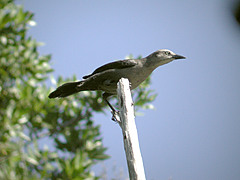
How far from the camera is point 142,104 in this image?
486 cm

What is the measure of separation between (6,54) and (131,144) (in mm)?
2733

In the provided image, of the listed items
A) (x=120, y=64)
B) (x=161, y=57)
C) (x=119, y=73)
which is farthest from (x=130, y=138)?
(x=161, y=57)

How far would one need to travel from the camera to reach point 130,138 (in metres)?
2.42

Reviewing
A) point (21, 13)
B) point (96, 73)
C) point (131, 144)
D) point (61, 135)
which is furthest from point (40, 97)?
point (131, 144)

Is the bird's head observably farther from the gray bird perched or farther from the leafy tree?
the leafy tree

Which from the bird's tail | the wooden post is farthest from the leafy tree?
the wooden post

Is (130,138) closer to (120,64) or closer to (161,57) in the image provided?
(120,64)

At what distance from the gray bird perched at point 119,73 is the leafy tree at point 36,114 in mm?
586

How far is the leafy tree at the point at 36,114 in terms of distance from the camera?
3580 millimetres

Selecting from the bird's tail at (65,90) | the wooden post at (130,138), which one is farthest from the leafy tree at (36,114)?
the wooden post at (130,138)

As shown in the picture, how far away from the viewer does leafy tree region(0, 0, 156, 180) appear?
358 centimetres

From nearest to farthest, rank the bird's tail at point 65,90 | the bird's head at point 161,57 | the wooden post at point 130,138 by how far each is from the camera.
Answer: the wooden post at point 130,138
the bird's head at point 161,57
the bird's tail at point 65,90

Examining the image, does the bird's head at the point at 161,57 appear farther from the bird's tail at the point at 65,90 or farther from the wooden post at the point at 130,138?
the bird's tail at the point at 65,90

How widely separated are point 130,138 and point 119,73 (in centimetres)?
133
